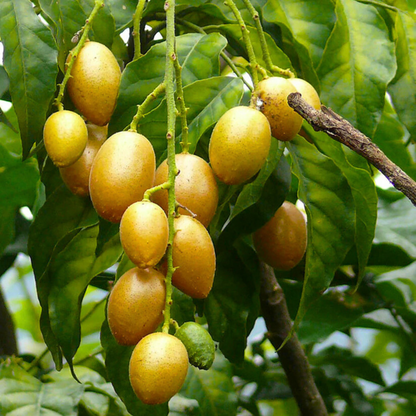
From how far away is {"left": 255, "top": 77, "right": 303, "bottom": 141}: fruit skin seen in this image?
0.54 meters

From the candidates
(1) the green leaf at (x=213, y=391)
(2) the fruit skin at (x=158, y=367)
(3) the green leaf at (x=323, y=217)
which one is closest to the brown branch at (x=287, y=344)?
(1) the green leaf at (x=213, y=391)

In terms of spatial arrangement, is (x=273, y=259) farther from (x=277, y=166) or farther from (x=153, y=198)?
(x=153, y=198)

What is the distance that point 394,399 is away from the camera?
1222 mm

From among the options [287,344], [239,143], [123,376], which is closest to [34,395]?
[123,376]

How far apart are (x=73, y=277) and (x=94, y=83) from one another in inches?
7.6

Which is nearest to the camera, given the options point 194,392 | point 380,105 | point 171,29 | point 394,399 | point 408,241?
point 171,29

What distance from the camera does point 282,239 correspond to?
2.39 ft

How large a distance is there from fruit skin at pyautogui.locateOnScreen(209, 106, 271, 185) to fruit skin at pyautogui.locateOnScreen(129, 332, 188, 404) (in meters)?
0.14

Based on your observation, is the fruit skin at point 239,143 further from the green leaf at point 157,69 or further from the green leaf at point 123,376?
the green leaf at point 123,376

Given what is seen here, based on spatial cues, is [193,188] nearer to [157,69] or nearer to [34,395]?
[157,69]

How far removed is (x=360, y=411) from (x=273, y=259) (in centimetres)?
47

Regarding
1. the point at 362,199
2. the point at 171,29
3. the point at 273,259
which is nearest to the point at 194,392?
the point at 273,259

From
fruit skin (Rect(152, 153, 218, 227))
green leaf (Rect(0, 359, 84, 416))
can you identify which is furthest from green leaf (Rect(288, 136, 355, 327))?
green leaf (Rect(0, 359, 84, 416))

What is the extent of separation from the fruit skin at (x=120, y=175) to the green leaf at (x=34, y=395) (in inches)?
13.1
